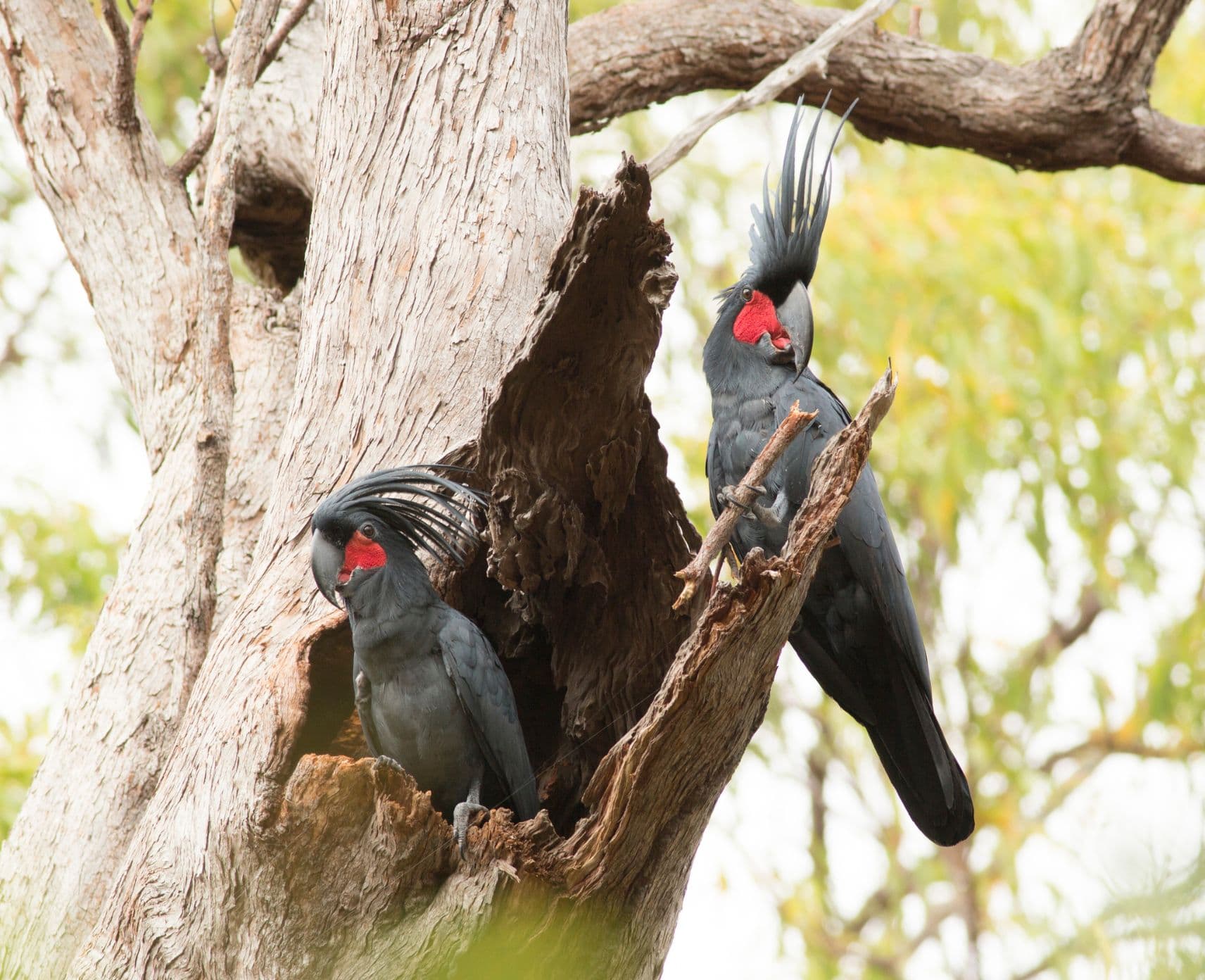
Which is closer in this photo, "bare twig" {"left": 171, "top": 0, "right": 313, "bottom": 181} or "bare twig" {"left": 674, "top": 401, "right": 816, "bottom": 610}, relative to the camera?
"bare twig" {"left": 674, "top": 401, "right": 816, "bottom": 610}

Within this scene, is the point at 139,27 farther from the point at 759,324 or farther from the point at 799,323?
the point at 799,323

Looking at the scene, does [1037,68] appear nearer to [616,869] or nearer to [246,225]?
[246,225]

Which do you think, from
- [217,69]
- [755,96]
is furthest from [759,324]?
[217,69]

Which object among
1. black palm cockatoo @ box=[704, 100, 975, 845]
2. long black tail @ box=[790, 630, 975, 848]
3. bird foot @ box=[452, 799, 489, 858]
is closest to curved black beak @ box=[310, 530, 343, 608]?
bird foot @ box=[452, 799, 489, 858]

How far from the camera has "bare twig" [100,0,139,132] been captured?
148 inches

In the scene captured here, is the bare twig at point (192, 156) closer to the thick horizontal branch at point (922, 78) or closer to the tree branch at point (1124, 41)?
the thick horizontal branch at point (922, 78)

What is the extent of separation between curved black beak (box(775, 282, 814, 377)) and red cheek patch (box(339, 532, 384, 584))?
130 cm

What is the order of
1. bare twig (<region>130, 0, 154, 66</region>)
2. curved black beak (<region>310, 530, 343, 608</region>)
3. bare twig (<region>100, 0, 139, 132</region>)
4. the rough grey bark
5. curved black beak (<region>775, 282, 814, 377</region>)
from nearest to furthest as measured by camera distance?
Result: curved black beak (<region>310, 530, 343, 608</region>), curved black beak (<region>775, 282, 814, 377</region>), bare twig (<region>100, 0, 139, 132</region>), bare twig (<region>130, 0, 154, 66</region>), the rough grey bark

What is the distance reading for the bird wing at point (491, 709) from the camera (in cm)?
314

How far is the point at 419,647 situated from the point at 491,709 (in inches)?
10.2

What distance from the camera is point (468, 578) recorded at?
338 centimetres

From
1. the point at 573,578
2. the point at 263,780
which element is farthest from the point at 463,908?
the point at 573,578

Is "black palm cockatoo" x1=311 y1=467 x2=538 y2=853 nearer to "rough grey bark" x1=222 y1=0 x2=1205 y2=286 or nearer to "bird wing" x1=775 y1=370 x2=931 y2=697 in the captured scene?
"bird wing" x1=775 y1=370 x2=931 y2=697

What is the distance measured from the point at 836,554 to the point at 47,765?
236 cm
